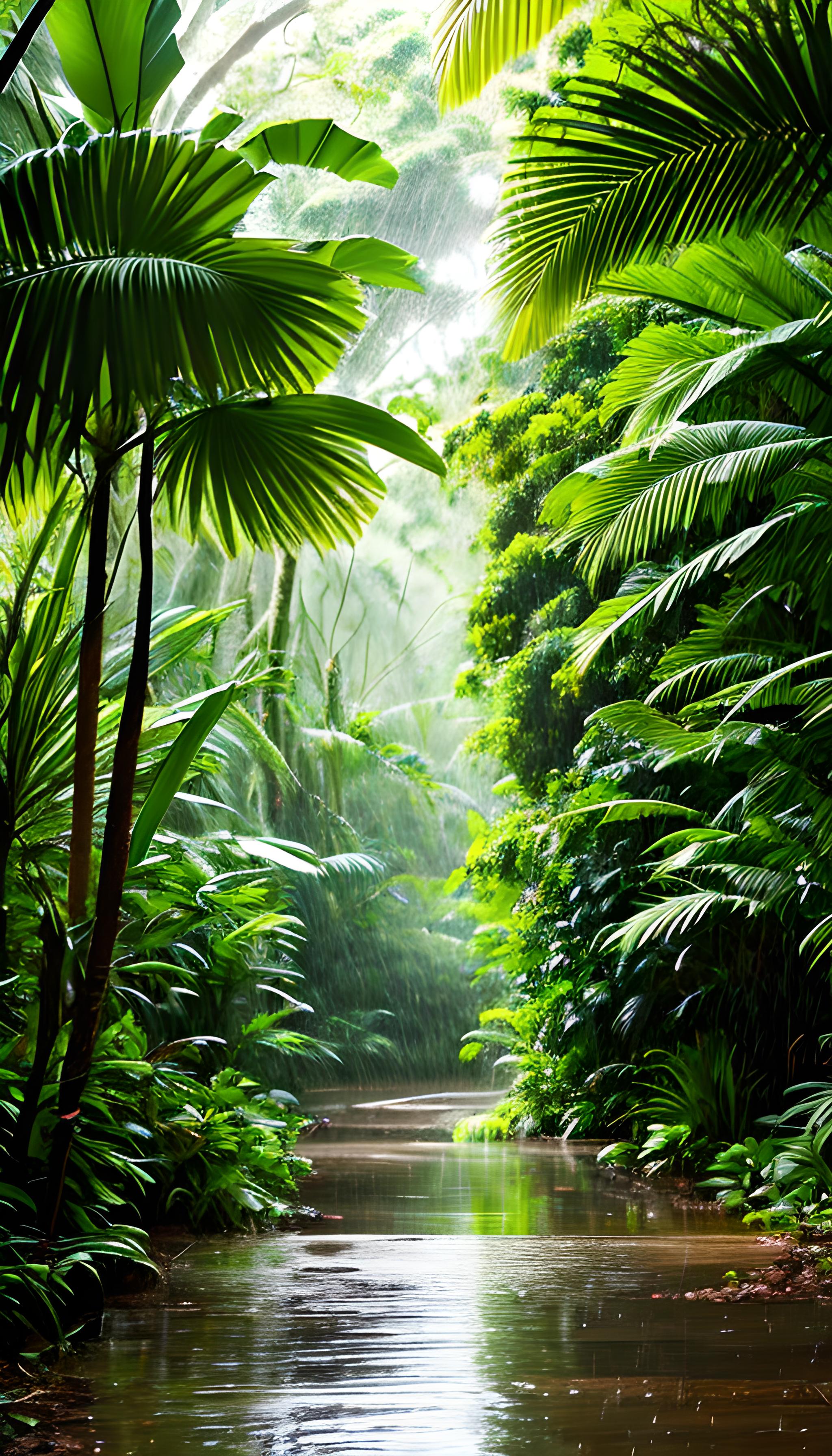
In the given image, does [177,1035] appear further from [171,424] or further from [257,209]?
[257,209]

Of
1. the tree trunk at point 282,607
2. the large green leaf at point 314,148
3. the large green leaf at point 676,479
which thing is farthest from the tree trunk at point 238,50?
the large green leaf at point 314,148

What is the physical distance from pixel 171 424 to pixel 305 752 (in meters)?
13.9

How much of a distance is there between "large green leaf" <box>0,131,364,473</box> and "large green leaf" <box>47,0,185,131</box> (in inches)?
12.7

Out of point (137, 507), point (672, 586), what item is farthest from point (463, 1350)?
point (672, 586)

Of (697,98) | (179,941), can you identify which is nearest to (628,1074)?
(179,941)

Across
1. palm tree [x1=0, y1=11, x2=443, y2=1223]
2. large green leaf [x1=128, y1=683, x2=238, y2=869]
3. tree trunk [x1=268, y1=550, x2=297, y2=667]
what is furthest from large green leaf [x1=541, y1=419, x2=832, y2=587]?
tree trunk [x1=268, y1=550, x2=297, y2=667]

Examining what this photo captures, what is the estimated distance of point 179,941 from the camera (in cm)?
582

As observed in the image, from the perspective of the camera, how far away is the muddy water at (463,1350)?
249 cm

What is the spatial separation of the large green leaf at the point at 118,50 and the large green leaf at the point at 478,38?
234 centimetres

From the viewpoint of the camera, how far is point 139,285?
118 inches

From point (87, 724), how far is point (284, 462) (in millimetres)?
968

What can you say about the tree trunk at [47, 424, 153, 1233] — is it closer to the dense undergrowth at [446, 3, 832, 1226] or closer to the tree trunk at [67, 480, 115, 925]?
the tree trunk at [67, 480, 115, 925]

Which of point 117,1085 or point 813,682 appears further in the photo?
point 813,682

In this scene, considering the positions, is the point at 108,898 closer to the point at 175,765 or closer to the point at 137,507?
the point at 175,765
